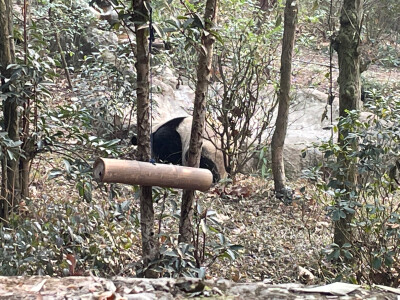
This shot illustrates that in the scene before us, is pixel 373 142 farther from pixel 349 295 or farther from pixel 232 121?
pixel 232 121

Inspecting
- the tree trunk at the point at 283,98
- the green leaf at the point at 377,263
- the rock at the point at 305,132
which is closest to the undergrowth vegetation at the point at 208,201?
the green leaf at the point at 377,263

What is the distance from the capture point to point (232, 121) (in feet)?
22.5

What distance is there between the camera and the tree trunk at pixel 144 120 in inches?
108

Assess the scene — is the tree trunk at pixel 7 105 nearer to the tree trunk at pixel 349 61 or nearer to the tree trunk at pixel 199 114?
the tree trunk at pixel 199 114

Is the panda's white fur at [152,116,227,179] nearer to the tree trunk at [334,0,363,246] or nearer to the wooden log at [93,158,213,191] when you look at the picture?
the tree trunk at [334,0,363,246]

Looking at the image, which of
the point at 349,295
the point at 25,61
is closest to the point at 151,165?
the point at 349,295

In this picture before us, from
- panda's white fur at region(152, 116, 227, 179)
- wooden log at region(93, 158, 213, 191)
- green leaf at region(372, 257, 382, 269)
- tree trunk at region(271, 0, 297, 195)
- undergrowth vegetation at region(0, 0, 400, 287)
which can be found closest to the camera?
wooden log at region(93, 158, 213, 191)

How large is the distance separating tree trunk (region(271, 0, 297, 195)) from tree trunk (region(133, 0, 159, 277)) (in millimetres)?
3786

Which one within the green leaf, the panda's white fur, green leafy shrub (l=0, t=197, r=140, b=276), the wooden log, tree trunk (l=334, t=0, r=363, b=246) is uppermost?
tree trunk (l=334, t=0, r=363, b=246)

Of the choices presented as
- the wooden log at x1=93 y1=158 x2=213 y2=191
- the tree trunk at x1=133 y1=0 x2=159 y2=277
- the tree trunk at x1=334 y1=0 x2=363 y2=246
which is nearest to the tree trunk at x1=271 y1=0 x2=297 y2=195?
the tree trunk at x1=334 y1=0 x2=363 y2=246

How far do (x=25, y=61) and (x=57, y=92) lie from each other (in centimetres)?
510

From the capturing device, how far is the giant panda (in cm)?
676

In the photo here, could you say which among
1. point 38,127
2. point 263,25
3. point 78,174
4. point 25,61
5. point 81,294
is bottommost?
point 81,294

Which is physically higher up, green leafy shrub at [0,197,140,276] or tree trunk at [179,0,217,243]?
tree trunk at [179,0,217,243]
